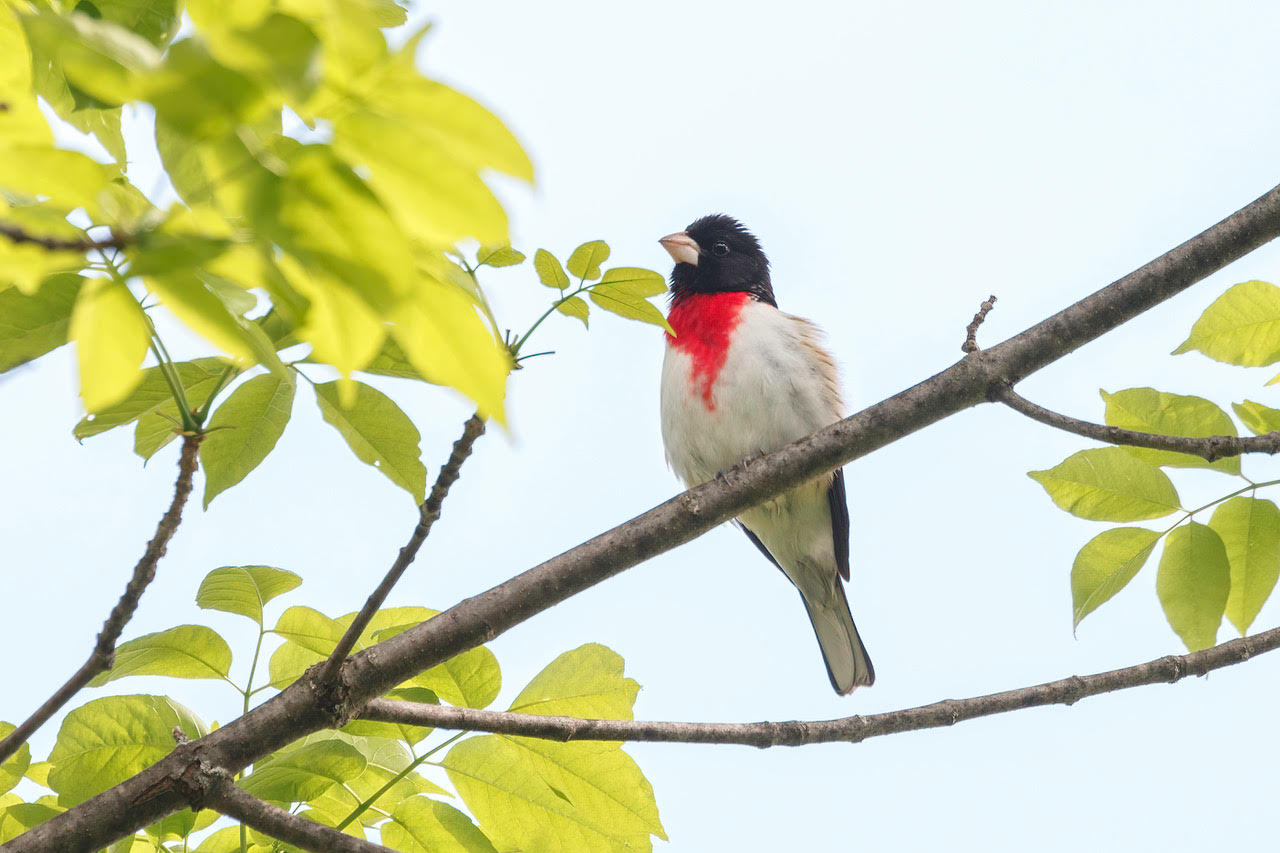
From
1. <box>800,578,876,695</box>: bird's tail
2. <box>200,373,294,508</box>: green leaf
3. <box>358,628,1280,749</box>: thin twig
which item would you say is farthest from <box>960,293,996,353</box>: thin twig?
<box>800,578,876,695</box>: bird's tail

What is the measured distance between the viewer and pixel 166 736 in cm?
224

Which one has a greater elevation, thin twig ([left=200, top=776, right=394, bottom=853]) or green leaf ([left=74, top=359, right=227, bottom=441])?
green leaf ([left=74, top=359, right=227, bottom=441])

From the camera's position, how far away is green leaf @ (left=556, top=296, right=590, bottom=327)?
2189 millimetres

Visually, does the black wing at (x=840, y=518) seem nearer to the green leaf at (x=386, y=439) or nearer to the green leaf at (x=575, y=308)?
the green leaf at (x=575, y=308)

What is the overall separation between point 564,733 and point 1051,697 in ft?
3.73

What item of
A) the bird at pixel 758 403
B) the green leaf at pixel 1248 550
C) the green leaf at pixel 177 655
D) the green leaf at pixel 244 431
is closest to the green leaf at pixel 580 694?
the green leaf at pixel 177 655

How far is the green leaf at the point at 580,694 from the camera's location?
92.9 inches

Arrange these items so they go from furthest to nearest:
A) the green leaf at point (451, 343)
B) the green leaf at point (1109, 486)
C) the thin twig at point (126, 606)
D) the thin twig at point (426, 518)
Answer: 1. the green leaf at point (1109, 486)
2. the thin twig at point (426, 518)
3. the thin twig at point (126, 606)
4. the green leaf at point (451, 343)

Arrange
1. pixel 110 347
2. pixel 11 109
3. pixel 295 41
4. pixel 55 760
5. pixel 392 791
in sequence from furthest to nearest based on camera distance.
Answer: pixel 392 791, pixel 55 760, pixel 11 109, pixel 110 347, pixel 295 41

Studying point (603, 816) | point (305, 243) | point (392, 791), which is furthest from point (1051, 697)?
point (305, 243)

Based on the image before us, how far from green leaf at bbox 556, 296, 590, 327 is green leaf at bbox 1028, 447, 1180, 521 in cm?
119

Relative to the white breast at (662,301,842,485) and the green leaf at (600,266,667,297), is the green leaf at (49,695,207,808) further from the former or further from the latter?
the white breast at (662,301,842,485)

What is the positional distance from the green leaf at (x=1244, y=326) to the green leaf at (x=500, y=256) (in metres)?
1.62

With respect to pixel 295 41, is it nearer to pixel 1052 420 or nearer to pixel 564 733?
pixel 564 733
